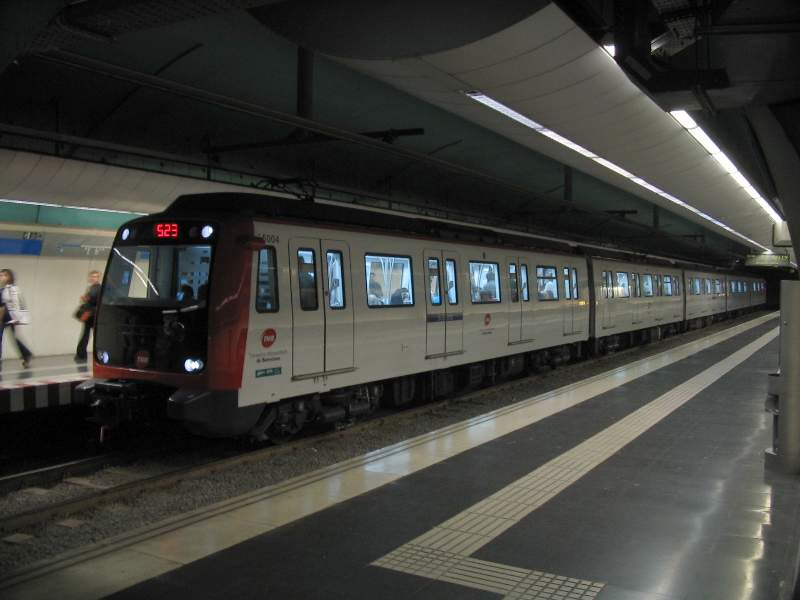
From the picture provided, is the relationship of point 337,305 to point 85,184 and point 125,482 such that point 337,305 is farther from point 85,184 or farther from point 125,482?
point 85,184

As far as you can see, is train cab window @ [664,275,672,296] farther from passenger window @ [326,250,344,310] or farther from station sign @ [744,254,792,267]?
passenger window @ [326,250,344,310]

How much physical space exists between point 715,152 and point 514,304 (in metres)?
4.98

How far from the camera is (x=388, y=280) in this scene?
30.1ft

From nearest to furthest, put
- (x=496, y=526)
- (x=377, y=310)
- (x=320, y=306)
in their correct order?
(x=496, y=526)
(x=320, y=306)
(x=377, y=310)

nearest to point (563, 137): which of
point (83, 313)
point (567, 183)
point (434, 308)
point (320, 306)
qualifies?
point (434, 308)

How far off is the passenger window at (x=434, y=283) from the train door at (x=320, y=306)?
1918 mm

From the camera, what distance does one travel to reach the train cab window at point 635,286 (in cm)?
1973

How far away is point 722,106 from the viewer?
7.65 meters

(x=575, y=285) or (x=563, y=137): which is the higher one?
(x=563, y=137)

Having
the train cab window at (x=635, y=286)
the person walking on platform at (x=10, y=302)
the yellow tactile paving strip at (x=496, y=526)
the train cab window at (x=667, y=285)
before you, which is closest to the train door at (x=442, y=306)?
the yellow tactile paving strip at (x=496, y=526)

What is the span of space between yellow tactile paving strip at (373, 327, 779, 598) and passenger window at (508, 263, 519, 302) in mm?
4266

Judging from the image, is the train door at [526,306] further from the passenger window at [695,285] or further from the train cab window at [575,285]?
the passenger window at [695,285]

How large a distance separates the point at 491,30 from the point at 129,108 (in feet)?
21.4

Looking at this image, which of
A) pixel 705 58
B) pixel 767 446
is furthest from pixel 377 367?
pixel 705 58
